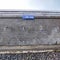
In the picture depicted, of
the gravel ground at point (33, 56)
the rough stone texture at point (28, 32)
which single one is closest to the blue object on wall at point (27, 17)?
the rough stone texture at point (28, 32)

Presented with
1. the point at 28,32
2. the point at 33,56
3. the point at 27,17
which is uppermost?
the point at 27,17

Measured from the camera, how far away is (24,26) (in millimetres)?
1335

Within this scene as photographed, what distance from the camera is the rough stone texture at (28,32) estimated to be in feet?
4.28

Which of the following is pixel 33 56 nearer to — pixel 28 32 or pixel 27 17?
pixel 28 32

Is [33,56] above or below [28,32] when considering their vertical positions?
below

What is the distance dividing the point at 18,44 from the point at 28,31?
0.14 meters

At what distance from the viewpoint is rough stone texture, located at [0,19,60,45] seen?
131cm

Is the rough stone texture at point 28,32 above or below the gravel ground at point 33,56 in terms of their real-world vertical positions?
above

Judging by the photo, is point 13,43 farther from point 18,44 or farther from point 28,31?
point 28,31

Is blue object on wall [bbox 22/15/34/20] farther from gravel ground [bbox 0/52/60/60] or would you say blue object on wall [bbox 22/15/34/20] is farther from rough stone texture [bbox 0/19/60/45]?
gravel ground [bbox 0/52/60/60]

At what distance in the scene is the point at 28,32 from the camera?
133 centimetres

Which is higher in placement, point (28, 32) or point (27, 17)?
point (27, 17)

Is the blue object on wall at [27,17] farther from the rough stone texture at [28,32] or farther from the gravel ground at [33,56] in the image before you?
the gravel ground at [33,56]

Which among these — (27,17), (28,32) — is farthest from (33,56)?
(27,17)
